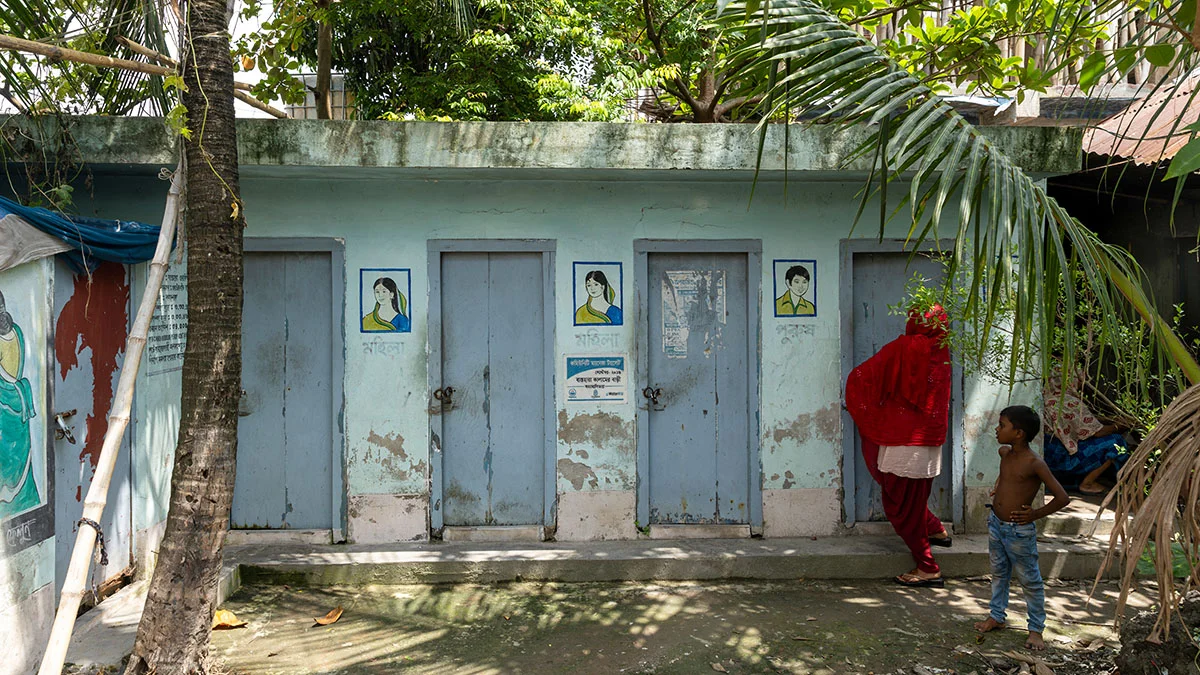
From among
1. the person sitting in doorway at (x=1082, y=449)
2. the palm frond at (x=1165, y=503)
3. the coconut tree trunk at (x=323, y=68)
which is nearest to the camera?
the palm frond at (x=1165, y=503)

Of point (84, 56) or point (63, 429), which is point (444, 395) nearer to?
point (63, 429)

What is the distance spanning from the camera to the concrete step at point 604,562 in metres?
5.72

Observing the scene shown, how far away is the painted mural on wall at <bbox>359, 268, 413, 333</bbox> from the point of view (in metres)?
6.15

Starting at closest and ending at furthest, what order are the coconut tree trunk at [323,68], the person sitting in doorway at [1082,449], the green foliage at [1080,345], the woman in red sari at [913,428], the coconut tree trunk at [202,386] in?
the green foliage at [1080,345] < the coconut tree trunk at [202,386] < the woman in red sari at [913,428] < the person sitting in doorway at [1082,449] < the coconut tree trunk at [323,68]

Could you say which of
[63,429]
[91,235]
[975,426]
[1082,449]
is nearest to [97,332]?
[91,235]

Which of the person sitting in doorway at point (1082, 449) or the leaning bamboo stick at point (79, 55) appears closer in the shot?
the leaning bamboo stick at point (79, 55)

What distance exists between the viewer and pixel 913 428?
573 cm

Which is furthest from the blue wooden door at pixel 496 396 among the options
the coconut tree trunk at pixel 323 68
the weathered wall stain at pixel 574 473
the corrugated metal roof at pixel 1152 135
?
the corrugated metal roof at pixel 1152 135

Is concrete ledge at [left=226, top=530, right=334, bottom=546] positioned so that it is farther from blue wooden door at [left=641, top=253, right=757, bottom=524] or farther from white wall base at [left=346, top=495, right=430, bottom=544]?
blue wooden door at [left=641, top=253, right=757, bottom=524]

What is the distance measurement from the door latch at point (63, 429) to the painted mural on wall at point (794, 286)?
14.3 ft

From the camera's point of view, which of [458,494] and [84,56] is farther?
[458,494]

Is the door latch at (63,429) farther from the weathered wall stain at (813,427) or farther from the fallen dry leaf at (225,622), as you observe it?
the weathered wall stain at (813,427)

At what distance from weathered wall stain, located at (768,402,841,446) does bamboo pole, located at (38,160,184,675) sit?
4064 mm

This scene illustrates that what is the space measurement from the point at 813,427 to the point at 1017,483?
1.99 meters
